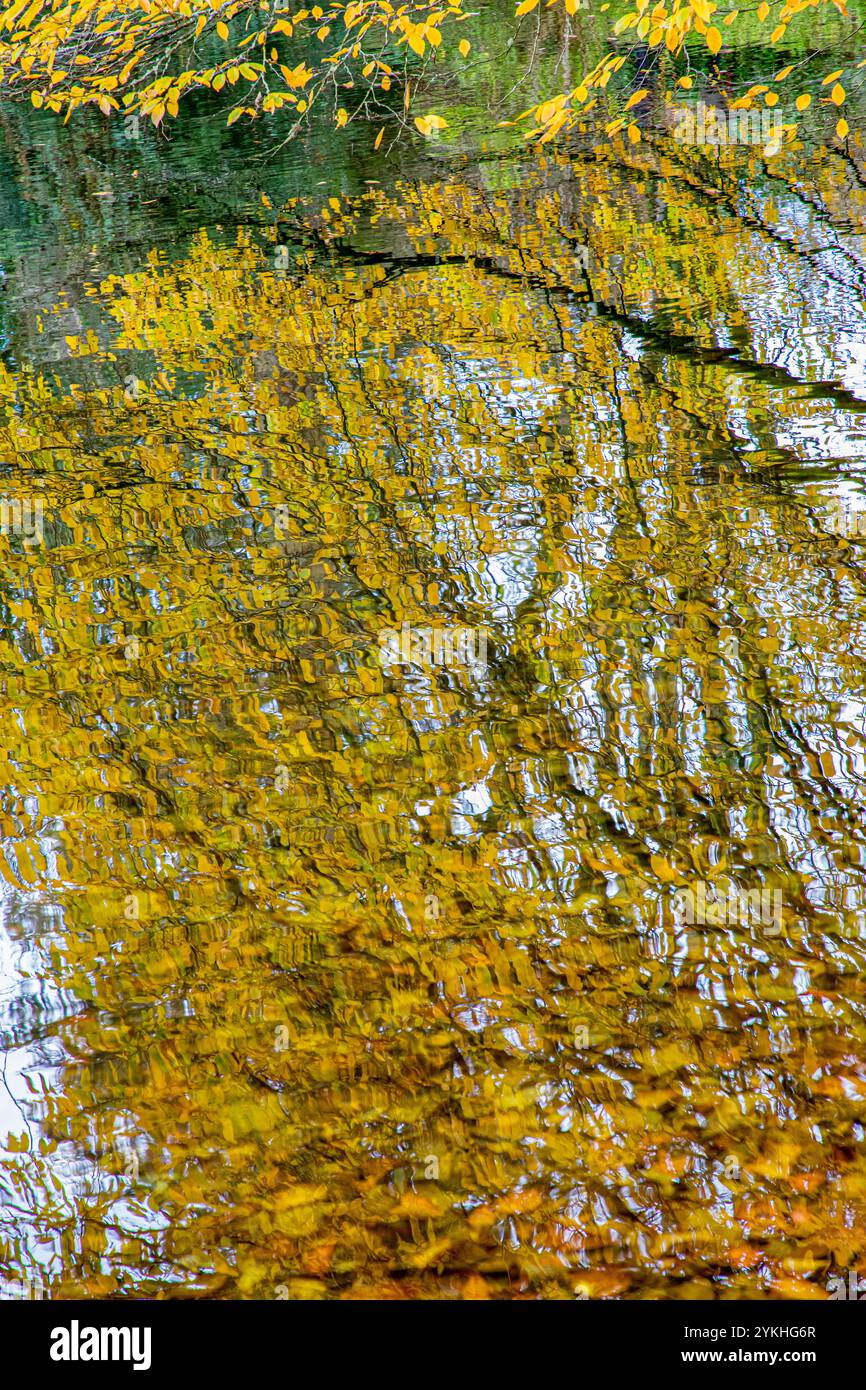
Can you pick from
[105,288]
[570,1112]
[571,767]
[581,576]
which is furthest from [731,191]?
[570,1112]

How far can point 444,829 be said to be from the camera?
4.93m

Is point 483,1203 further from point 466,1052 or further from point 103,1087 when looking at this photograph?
point 103,1087

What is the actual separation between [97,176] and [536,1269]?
20.5 m

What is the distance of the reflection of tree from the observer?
140 inches

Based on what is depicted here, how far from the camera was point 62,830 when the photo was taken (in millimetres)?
5191

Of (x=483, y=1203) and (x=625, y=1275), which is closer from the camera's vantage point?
(x=625, y=1275)

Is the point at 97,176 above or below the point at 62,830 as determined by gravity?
above

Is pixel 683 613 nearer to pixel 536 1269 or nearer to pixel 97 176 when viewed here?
pixel 536 1269

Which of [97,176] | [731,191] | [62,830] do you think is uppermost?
[97,176]

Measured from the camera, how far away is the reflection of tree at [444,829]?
3.55 m
